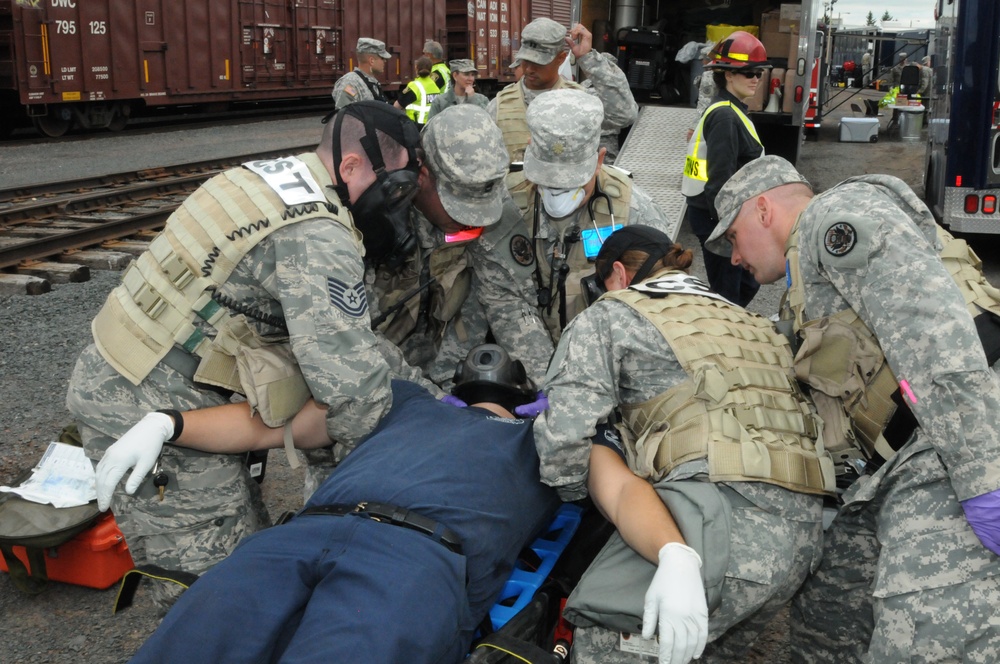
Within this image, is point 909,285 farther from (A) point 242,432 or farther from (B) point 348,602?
(A) point 242,432

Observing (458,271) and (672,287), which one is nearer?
(672,287)

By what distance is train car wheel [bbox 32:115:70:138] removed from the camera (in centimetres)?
1602

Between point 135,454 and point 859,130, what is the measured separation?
17.5m

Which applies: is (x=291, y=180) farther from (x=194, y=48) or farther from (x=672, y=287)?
(x=194, y=48)

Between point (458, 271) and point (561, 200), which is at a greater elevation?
point (561, 200)

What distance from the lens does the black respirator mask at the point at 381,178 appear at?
278cm

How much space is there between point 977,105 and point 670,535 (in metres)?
6.60

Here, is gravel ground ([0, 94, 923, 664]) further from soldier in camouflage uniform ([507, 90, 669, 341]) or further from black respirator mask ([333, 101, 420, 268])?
black respirator mask ([333, 101, 420, 268])

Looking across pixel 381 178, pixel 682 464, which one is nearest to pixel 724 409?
pixel 682 464

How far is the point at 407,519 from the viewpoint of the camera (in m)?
2.19

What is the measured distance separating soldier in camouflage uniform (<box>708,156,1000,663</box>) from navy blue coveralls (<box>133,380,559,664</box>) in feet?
2.74

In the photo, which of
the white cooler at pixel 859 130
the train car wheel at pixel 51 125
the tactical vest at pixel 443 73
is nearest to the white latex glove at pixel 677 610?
the tactical vest at pixel 443 73

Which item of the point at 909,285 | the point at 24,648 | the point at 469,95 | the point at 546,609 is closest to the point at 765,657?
the point at 546,609

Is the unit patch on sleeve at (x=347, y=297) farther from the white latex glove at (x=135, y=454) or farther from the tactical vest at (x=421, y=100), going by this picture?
the tactical vest at (x=421, y=100)
